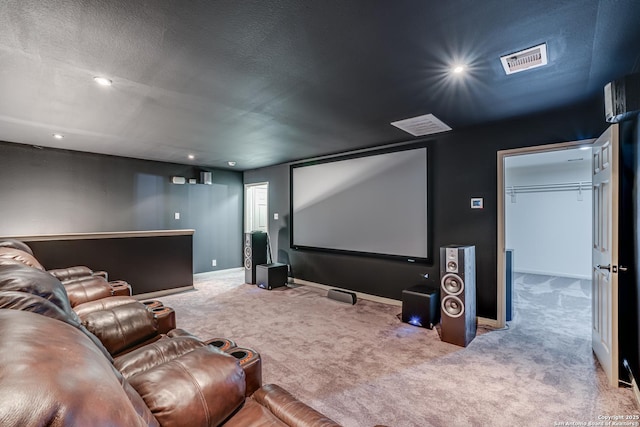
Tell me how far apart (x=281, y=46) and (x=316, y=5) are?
42 cm

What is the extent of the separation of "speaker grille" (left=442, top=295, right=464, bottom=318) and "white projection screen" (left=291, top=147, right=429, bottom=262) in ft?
3.13

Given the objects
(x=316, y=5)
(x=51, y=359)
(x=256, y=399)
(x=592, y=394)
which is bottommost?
(x=592, y=394)

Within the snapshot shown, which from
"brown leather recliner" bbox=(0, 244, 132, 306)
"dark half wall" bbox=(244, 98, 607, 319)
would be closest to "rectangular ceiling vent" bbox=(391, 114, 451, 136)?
"dark half wall" bbox=(244, 98, 607, 319)

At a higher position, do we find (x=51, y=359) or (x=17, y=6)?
(x=17, y=6)

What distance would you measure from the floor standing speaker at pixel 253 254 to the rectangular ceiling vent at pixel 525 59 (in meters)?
4.62

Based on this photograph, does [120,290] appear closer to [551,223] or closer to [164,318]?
[164,318]

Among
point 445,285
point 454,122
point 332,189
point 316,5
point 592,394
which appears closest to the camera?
point 316,5

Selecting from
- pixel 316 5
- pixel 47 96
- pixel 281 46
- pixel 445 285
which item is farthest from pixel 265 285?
pixel 316 5

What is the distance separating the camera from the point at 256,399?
1.23 meters

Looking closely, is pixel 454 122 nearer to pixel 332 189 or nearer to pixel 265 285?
pixel 332 189

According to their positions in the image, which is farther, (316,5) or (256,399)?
(316,5)

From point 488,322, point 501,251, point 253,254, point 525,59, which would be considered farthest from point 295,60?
point 253,254

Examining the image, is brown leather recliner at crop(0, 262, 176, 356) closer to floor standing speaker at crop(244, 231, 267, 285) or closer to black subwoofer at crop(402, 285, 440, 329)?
black subwoofer at crop(402, 285, 440, 329)

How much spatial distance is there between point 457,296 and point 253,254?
3.75 m
